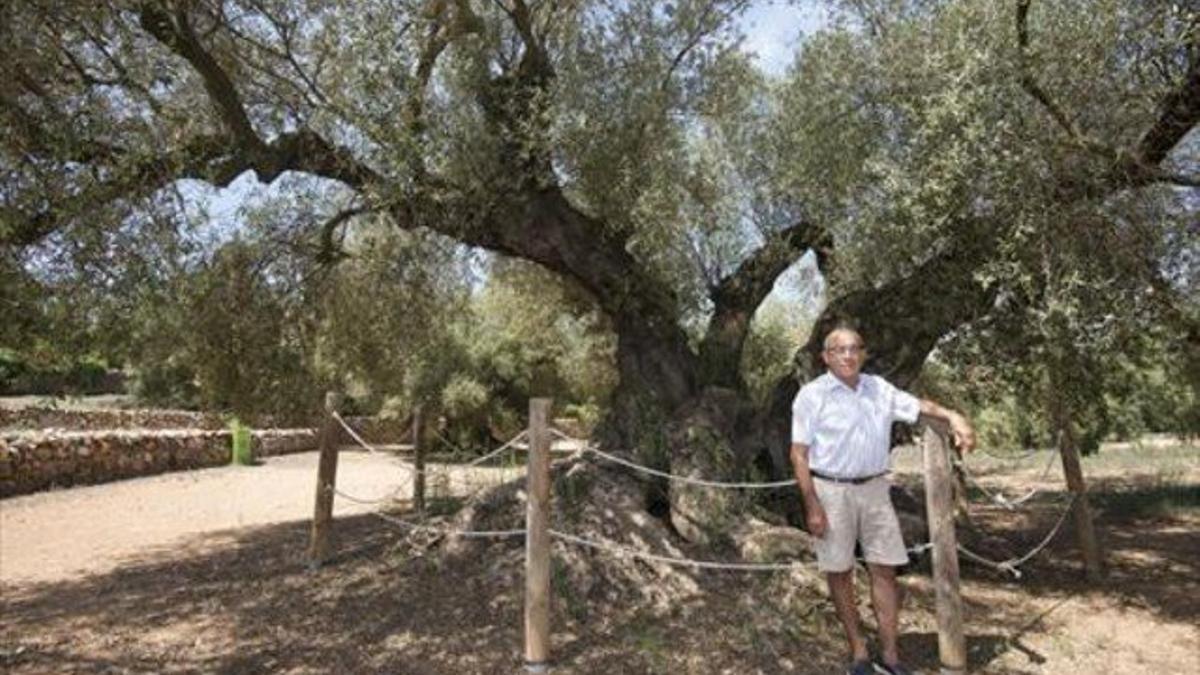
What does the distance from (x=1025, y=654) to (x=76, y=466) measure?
1667 cm

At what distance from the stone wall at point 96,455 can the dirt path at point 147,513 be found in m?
0.39

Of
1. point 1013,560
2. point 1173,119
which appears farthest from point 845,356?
point 1013,560

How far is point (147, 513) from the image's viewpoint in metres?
15.2

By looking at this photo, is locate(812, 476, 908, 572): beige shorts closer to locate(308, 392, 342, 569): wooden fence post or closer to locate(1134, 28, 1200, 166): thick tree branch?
locate(1134, 28, 1200, 166): thick tree branch

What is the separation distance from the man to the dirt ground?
93cm

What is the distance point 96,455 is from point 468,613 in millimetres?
13704

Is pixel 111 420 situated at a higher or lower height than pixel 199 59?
lower

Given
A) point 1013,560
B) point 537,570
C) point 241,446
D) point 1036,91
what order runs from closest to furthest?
point 537,570
point 1036,91
point 1013,560
point 241,446

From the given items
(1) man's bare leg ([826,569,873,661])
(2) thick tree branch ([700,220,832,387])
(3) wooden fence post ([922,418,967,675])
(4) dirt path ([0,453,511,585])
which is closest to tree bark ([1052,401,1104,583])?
(2) thick tree branch ([700,220,832,387])

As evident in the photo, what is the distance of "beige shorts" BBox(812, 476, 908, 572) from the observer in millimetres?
5680

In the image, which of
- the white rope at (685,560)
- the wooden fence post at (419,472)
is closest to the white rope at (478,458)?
the wooden fence post at (419,472)

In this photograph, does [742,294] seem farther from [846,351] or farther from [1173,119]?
[846,351]

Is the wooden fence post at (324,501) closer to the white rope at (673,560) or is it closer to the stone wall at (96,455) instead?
the white rope at (673,560)

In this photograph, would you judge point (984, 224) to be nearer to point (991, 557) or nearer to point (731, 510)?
point (731, 510)
